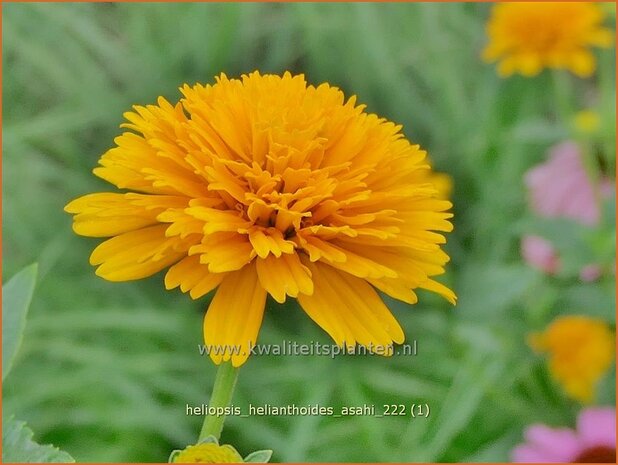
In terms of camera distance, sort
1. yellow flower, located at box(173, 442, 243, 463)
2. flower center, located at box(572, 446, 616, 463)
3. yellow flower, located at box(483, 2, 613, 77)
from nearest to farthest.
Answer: yellow flower, located at box(173, 442, 243, 463) → flower center, located at box(572, 446, 616, 463) → yellow flower, located at box(483, 2, 613, 77)

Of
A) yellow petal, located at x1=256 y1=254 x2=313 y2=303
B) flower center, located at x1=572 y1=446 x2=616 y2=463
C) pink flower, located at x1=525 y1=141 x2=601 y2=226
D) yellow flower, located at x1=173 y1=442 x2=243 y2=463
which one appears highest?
pink flower, located at x1=525 y1=141 x2=601 y2=226

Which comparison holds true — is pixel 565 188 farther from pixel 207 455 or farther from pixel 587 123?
pixel 207 455

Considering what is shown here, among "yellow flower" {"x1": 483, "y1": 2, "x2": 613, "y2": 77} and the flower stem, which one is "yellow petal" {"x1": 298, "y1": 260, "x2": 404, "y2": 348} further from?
"yellow flower" {"x1": 483, "y1": 2, "x2": 613, "y2": 77}

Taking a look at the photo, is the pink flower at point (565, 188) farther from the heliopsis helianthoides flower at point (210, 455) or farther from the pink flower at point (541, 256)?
the heliopsis helianthoides flower at point (210, 455)

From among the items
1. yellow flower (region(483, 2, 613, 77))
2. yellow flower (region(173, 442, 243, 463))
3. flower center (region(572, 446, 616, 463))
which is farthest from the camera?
yellow flower (region(483, 2, 613, 77))

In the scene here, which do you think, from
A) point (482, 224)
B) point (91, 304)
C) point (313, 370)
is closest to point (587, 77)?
point (482, 224)

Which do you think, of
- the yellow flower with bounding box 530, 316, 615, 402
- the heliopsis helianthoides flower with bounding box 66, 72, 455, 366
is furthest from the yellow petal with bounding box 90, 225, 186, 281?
the yellow flower with bounding box 530, 316, 615, 402
